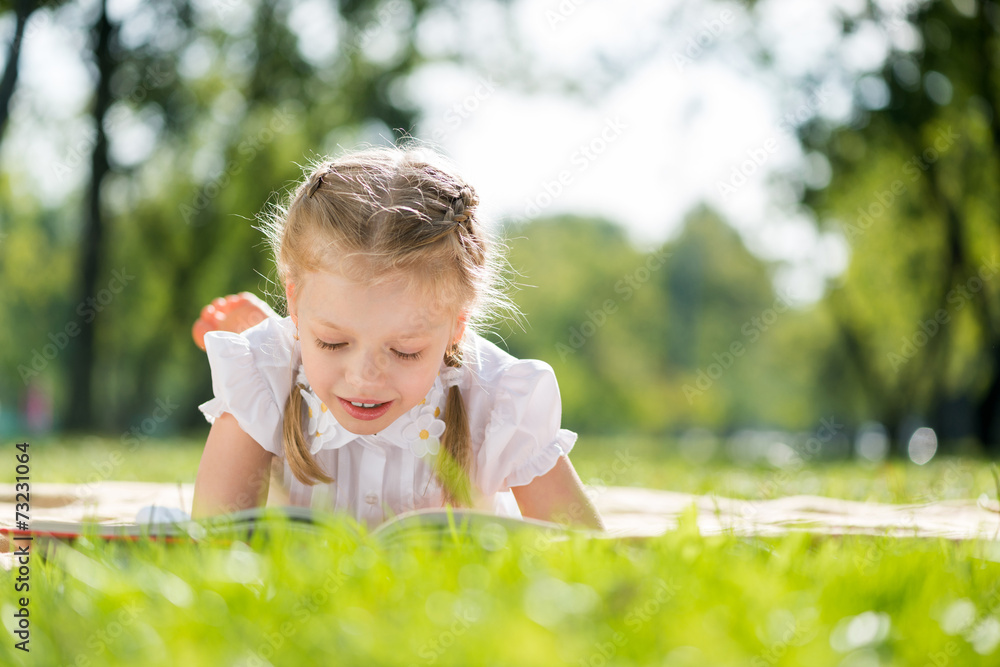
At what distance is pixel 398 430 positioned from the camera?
256 centimetres

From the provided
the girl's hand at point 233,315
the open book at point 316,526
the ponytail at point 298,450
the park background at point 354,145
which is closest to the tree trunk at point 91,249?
the park background at point 354,145

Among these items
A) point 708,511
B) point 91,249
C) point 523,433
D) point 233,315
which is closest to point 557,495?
point 523,433

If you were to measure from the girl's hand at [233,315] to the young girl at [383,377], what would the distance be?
1.97ft

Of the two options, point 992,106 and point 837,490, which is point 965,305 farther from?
point 837,490

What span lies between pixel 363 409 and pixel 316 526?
728 mm

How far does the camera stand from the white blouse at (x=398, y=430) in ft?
8.29

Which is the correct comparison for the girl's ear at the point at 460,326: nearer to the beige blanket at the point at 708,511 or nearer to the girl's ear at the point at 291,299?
the girl's ear at the point at 291,299

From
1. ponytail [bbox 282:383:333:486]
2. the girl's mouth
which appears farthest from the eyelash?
ponytail [bbox 282:383:333:486]

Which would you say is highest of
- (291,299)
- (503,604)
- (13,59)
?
(13,59)

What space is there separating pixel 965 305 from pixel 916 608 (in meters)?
16.2

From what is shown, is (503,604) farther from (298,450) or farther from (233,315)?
(233,315)

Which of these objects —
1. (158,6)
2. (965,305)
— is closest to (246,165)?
(158,6)

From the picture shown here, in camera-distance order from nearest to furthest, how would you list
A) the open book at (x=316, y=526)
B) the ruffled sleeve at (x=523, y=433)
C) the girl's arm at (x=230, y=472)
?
the open book at (x=316, y=526) → the girl's arm at (x=230, y=472) → the ruffled sleeve at (x=523, y=433)

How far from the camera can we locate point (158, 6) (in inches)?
543
